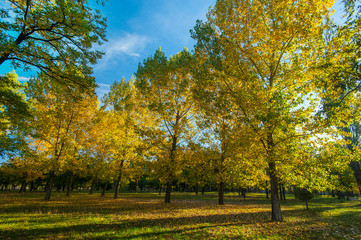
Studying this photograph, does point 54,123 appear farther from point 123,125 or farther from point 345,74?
point 345,74

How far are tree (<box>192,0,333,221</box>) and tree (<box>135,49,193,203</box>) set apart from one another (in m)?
5.85

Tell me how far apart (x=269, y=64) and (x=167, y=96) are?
10.1 metres

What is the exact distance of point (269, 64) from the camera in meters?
11.6

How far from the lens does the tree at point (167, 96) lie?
1712 cm

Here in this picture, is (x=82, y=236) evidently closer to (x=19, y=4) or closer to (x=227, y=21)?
(x=19, y=4)

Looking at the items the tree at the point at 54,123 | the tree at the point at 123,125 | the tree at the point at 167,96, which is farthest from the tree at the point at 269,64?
the tree at the point at 54,123

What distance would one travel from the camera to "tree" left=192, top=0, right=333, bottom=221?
883 centimetres

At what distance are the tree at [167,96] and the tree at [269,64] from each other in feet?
19.2

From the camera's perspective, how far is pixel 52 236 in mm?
6238

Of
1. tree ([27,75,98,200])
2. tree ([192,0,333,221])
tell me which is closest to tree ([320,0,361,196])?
tree ([192,0,333,221])

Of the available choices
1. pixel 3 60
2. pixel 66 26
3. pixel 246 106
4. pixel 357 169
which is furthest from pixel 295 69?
pixel 357 169

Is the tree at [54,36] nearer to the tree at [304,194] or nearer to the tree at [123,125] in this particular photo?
the tree at [123,125]

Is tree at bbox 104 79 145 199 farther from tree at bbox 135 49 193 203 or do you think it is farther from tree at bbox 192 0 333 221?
tree at bbox 192 0 333 221

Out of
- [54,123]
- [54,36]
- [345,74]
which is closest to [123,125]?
[54,123]
